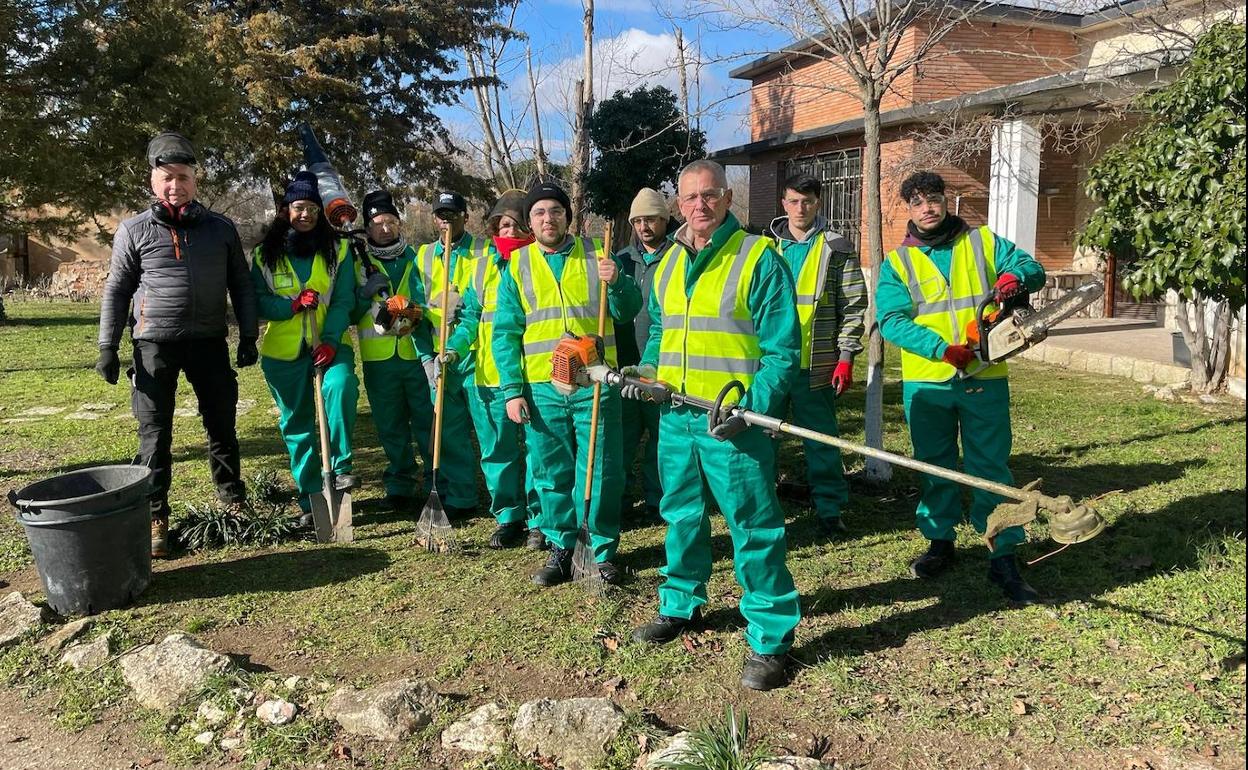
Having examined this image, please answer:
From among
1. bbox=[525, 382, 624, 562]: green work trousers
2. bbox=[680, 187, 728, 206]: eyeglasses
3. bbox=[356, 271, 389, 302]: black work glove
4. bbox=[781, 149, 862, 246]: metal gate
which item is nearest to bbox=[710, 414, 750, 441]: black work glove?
bbox=[680, 187, 728, 206]: eyeglasses

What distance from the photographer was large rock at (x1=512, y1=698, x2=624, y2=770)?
118 inches

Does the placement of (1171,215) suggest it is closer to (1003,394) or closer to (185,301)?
(1003,394)

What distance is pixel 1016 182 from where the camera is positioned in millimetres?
13680

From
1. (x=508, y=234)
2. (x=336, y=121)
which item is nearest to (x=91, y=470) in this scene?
(x=508, y=234)

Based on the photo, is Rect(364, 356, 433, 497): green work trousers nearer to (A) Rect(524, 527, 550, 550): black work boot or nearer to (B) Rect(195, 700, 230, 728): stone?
(A) Rect(524, 527, 550, 550): black work boot

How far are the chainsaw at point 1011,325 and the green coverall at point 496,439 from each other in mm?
2409

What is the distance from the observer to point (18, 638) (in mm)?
3969

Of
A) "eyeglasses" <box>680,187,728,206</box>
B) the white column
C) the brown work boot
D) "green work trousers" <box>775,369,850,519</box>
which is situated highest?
the white column

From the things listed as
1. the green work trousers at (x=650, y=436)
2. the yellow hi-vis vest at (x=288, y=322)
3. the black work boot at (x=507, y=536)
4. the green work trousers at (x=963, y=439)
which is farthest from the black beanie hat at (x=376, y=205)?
the green work trousers at (x=963, y=439)

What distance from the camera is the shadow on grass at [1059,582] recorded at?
3.87 meters

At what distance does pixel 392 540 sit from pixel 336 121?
54.8 ft

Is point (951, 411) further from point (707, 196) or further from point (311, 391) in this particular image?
point (311, 391)

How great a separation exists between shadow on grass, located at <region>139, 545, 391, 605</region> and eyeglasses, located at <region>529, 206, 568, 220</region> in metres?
2.08

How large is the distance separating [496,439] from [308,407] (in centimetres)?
123
